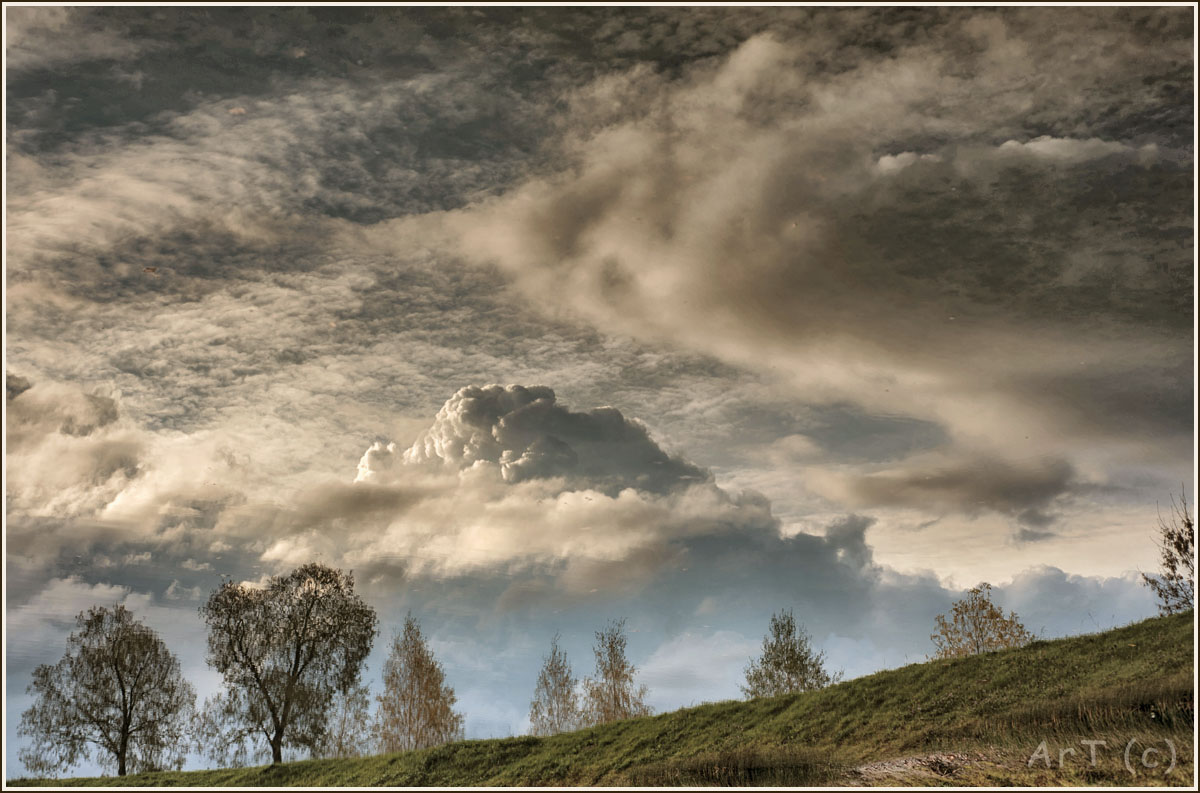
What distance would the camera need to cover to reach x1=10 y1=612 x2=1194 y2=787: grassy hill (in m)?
20.2

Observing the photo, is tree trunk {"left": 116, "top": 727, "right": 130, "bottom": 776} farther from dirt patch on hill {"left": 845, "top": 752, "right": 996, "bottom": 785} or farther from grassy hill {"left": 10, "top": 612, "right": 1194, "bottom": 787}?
dirt patch on hill {"left": 845, "top": 752, "right": 996, "bottom": 785}

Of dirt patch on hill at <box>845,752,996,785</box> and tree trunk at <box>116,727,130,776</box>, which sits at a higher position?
dirt patch on hill at <box>845,752,996,785</box>

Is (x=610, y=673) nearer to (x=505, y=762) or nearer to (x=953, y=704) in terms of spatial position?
(x=505, y=762)

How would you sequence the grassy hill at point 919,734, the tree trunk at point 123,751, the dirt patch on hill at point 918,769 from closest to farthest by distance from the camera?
the grassy hill at point 919,734 → the dirt patch on hill at point 918,769 → the tree trunk at point 123,751

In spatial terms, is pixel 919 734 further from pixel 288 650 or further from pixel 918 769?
pixel 288 650

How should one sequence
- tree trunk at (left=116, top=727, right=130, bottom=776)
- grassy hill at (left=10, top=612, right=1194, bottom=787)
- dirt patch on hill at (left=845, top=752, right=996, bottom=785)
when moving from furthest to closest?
1. tree trunk at (left=116, top=727, right=130, bottom=776)
2. dirt patch on hill at (left=845, top=752, right=996, bottom=785)
3. grassy hill at (left=10, top=612, right=1194, bottom=787)

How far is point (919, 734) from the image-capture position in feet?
79.9

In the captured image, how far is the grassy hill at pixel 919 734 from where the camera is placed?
20.2m

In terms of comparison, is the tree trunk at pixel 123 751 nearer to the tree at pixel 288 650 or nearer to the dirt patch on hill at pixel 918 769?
the tree at pixel 288 650

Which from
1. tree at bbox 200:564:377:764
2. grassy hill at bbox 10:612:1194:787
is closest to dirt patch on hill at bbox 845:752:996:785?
grassy hill at bbox 10:612:1194:787

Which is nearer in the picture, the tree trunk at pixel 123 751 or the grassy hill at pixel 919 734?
the grassy hill at pixel 919 734

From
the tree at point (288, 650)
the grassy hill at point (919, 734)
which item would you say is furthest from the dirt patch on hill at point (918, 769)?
the tree at point (288, 650)

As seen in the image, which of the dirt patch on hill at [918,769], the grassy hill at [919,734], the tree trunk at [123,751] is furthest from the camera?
the tree trunk at [123,751]

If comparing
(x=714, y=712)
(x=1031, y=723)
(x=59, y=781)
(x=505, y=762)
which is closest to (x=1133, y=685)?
(x=1031, y=723)
